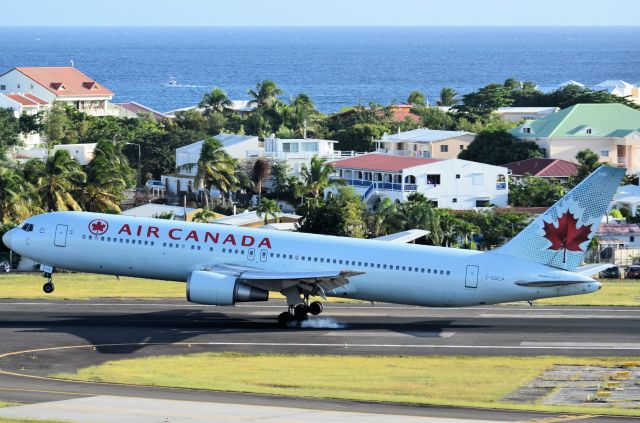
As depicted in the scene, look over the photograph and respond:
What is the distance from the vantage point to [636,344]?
53.1 meters

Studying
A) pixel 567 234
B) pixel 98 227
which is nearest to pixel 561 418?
pixel 567 234

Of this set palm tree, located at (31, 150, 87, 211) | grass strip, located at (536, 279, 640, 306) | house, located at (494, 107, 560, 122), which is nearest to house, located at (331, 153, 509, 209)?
palm tree, located at (31, 150, 87, 211)

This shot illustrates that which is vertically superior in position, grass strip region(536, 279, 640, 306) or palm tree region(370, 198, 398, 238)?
palm tree region(370, 198, 398, 238)

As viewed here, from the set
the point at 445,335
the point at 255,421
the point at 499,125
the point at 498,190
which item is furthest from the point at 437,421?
the point at 499,125

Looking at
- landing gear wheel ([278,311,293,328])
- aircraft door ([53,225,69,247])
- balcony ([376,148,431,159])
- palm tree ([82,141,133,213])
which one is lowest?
landing gear wheel ([278,311,293,328])

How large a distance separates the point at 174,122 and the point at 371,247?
130m

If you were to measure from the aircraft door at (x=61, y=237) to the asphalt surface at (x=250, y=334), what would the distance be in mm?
3513

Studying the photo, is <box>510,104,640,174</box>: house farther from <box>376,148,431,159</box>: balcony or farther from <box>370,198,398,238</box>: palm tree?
<box>370,198,398,238</box>: palm tree

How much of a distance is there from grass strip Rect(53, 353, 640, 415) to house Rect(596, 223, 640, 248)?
158 feet

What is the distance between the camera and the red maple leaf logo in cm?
5747

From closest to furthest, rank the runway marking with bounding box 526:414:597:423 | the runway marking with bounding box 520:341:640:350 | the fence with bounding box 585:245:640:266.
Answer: the runway marking with bounding box 526:414:597:423 < the runway marking with bounding box 520:341:640:350 < the fence with bounding box 585:245:640:266

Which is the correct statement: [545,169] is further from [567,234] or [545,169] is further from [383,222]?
[567,234]

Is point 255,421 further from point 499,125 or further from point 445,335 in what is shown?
point 499,125

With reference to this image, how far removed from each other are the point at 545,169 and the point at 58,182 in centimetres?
5829
